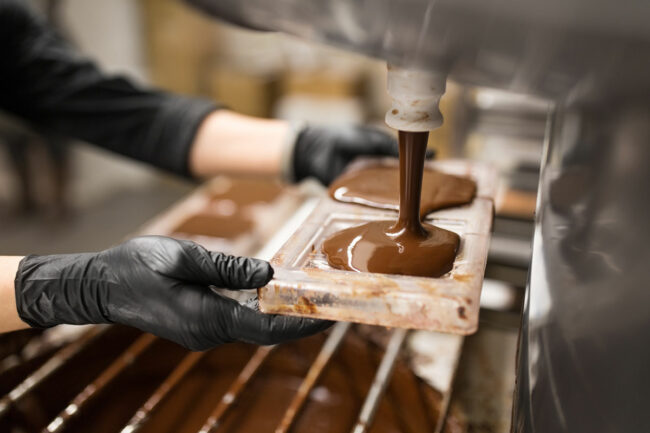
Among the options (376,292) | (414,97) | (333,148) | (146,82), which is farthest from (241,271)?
(146,82)

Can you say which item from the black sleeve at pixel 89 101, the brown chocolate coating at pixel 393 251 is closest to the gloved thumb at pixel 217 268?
the brown chocolate coating at pixel 393 251

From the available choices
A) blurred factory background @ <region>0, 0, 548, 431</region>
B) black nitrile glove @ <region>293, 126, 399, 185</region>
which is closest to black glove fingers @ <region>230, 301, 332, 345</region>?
black nitrile glove @ <region>293, 126, 399, 185</region>

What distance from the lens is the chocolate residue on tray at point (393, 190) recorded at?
1123 millimetres

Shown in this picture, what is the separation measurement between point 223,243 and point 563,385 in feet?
3.83

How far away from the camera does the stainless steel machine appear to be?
1.92 feet

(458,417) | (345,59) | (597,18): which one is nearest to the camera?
(597,18)

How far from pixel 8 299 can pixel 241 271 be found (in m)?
0.46

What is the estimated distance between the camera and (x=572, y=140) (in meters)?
0.70

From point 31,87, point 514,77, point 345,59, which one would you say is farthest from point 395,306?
point 345,59

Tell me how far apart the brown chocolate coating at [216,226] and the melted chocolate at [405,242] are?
0.83 m

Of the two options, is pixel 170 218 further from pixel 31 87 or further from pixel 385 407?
pixel 385 407

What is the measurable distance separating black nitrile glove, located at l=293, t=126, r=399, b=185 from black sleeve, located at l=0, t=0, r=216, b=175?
35 centimetres

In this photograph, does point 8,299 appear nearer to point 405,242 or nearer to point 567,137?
point 405,242

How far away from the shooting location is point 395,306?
81 centimetres
